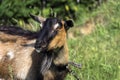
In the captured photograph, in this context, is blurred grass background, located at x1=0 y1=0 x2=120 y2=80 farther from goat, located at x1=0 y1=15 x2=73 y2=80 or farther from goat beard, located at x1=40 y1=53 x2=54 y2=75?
goat beard, located at x1=40 y1=53 x2=54 y2=75

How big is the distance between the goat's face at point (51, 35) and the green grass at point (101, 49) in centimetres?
147

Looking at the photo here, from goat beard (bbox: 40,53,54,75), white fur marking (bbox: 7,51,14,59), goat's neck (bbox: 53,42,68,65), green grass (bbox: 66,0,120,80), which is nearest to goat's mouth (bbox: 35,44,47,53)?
goat beard (bbox: 40,53,54,75)

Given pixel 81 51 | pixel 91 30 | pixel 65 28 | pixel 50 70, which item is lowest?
pixel 91 30

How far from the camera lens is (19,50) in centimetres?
769

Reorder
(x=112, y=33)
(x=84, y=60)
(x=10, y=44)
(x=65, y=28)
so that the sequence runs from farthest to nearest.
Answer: (x=112, y=33) → (x=84, y=60) → (x=10, y=44) → (x=65, y=28)

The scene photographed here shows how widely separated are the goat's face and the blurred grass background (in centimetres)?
149

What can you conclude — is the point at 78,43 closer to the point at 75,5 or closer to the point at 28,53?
the point at 75,5

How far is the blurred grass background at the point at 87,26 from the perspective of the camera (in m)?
8.73

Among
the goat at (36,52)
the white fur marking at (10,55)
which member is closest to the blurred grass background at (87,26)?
the goat at (36,52)

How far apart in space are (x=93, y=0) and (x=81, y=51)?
3702 mm

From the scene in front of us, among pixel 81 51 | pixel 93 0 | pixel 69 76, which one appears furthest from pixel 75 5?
pixel 69 76

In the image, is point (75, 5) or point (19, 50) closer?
point (19, 50)

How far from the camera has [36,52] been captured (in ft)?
24.8

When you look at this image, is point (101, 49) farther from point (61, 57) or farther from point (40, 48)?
point (40, 48)
